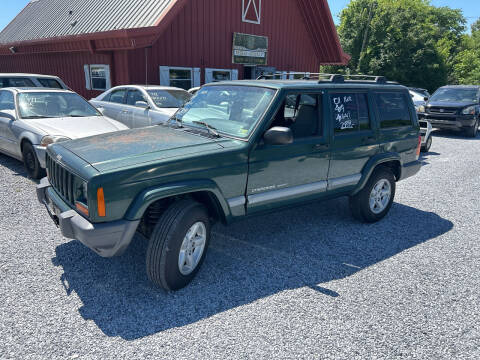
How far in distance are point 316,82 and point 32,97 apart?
5615 mm

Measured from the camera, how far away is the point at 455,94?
49.2ft

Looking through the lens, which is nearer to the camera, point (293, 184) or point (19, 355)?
point (19, 355)

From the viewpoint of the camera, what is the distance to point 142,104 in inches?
313

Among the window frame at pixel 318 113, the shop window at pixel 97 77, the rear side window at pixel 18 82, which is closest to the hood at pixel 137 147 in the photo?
the window frame at pixel 318 113

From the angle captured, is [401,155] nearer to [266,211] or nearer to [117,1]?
[266,211]

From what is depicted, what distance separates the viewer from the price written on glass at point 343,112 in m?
4.41

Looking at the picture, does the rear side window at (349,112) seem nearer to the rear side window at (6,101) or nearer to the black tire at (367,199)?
the black tire at (367,199)

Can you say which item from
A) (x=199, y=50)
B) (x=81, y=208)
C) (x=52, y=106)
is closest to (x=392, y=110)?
(x=81, y=208)

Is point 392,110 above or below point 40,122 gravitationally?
above

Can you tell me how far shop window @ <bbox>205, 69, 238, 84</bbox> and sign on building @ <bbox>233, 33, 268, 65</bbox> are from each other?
1.53 feet

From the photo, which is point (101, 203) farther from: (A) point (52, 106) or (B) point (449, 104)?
(B) point (449, 104)

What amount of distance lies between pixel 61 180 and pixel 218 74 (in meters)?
11.7

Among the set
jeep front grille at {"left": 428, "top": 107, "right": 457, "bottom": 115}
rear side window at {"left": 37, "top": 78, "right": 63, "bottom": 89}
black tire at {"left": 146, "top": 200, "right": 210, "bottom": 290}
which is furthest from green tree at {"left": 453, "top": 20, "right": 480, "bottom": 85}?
black tire at {"left": 146, "top": 200, "right": 210, "bottom": 290}

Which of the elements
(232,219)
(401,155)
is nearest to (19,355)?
(232,219)
